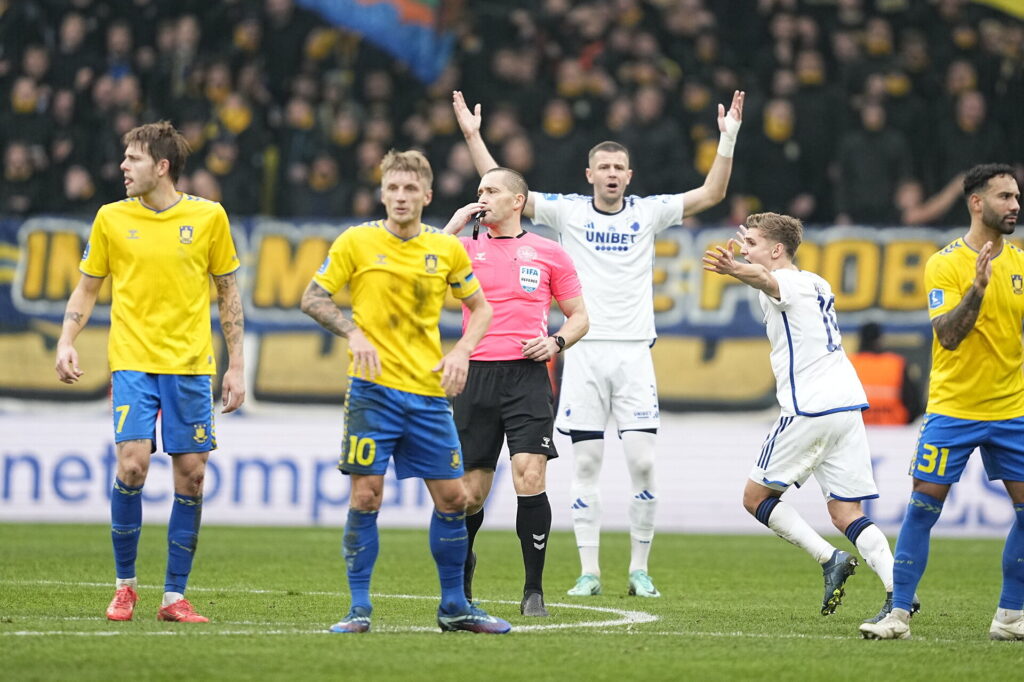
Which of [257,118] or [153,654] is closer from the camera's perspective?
[153,654]

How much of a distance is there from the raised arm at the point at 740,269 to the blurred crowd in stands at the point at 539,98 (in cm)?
955

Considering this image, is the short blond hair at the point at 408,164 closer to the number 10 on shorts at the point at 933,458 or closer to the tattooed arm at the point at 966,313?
the tattooed arm at the point at 966,313

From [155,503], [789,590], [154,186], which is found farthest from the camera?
[155,503]

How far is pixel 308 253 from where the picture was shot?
1783 cm

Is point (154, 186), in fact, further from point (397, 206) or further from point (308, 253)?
point (308, 253)

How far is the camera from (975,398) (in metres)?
7.77

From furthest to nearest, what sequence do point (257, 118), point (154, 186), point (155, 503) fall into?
point (257, 118) < point (155, 503) < point (154, 186)

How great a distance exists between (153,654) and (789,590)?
17.6 ft

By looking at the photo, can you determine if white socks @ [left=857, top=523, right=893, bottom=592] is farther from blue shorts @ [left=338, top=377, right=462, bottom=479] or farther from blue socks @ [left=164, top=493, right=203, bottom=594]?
blue socks @ [left=164, top=493, right=203, bottom=594]

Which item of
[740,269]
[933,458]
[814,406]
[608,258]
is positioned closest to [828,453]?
[814,406]

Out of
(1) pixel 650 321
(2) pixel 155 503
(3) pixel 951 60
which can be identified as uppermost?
(3) pixel 951 60

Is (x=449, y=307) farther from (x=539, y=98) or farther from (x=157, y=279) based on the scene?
(x=157, y=279)

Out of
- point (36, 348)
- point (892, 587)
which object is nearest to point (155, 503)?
point (36, 348)

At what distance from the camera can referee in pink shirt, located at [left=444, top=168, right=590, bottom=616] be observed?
347 inches
